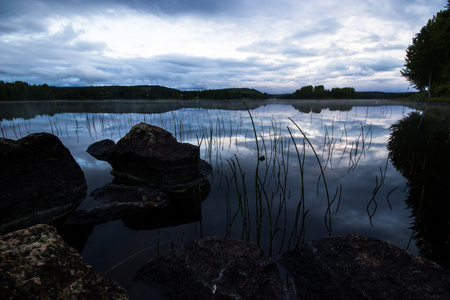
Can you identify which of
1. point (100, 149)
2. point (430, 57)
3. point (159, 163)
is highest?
point (430, 57)

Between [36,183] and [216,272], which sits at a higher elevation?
[36,183]

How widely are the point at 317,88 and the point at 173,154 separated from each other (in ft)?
390

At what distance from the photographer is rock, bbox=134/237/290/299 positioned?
7.27ft

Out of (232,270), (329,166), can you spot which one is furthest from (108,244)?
(329,166)

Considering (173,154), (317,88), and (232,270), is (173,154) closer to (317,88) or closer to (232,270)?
(232,270)

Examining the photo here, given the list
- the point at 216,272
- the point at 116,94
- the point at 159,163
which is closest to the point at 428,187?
the point at 216,272

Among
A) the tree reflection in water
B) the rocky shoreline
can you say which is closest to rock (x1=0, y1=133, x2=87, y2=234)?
the rocky shoreline

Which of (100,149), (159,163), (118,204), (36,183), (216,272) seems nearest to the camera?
(216,272)

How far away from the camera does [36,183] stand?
396 cm

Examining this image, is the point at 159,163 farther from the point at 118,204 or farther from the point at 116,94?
the point at 116,94

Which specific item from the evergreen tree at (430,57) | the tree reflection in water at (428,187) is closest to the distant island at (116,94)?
the evergreen tree at (430,57)

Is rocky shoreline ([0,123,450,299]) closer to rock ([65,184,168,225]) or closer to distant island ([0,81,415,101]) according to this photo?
A: rock ([65,184,168,225])

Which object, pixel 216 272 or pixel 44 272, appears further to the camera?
pixel 216 272

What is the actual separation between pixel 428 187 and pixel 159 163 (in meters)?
6.82
